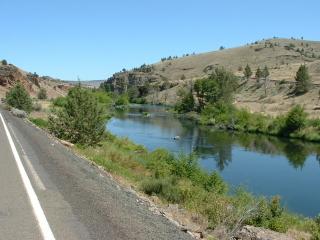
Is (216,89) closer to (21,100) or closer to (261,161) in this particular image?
(21,100)

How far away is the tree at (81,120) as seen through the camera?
104 ft

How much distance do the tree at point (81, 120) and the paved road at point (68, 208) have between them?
51.7ft

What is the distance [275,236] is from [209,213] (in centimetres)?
229

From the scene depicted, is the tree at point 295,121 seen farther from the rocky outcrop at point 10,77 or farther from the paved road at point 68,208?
the rocky outcrop at point 10,77

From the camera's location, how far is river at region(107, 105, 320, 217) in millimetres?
32594

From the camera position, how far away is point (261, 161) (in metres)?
48.3

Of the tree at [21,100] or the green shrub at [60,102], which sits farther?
the tree at [21,100]

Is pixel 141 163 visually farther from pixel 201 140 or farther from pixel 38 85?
pixel 38 85

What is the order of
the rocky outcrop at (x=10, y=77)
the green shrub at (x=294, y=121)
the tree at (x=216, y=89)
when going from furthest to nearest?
1. the rocky outcrop at (x=10, y=77)
2. the tree at (x=216, y=89)
3. the green shrub at (x=294, y=121)

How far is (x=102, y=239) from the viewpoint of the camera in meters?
7.46

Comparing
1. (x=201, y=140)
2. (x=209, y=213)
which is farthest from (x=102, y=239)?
(x=201, y=140)

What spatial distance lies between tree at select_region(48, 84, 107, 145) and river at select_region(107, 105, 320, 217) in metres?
6.00

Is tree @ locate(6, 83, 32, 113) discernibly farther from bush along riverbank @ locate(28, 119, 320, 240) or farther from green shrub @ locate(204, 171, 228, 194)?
green shrub @ locate(204, 171, 228, 194)

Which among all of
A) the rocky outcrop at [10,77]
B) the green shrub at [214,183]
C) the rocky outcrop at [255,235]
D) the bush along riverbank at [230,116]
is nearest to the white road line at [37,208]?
the rocky outcrop at [255,235]
